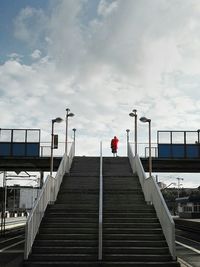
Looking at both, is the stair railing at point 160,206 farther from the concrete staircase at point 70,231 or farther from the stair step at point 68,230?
the stair step at point 68,230

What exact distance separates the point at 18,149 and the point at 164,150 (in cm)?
1115

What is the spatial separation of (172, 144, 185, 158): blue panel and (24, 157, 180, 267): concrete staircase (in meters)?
13.1

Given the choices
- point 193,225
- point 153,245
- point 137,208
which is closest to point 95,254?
point 153,245

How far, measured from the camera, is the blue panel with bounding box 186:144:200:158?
32.6m

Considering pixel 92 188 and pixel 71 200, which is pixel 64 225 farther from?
pixel 92 188

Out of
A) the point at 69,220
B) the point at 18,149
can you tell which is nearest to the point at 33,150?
the point at 18,149

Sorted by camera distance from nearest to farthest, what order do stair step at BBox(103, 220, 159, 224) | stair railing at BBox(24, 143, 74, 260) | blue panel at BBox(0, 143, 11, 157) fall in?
stair railing at BBox(24, 143, 74, 260) → stair step at BBox(103, 220, 159, 224) → blue panel at BBox(0, 143, 11, 157)

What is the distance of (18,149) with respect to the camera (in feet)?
107

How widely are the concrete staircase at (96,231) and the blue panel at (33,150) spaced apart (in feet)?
41.0

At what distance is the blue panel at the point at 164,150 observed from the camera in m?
32.6

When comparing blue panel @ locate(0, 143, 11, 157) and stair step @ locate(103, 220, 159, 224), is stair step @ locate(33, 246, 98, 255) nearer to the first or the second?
stair step @ locate(103, 220, 159, 224)

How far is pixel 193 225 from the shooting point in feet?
119

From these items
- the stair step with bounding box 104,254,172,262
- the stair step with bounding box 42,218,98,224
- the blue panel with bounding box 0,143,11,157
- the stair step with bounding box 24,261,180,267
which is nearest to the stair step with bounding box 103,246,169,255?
the stair step with bounding box 104,254,172,262

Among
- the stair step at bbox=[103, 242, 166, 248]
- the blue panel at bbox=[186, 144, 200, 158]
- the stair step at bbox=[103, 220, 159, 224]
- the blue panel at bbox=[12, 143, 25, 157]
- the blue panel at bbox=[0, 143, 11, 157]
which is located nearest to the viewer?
the stair step at bbox=[103, 242, 166, 248]
